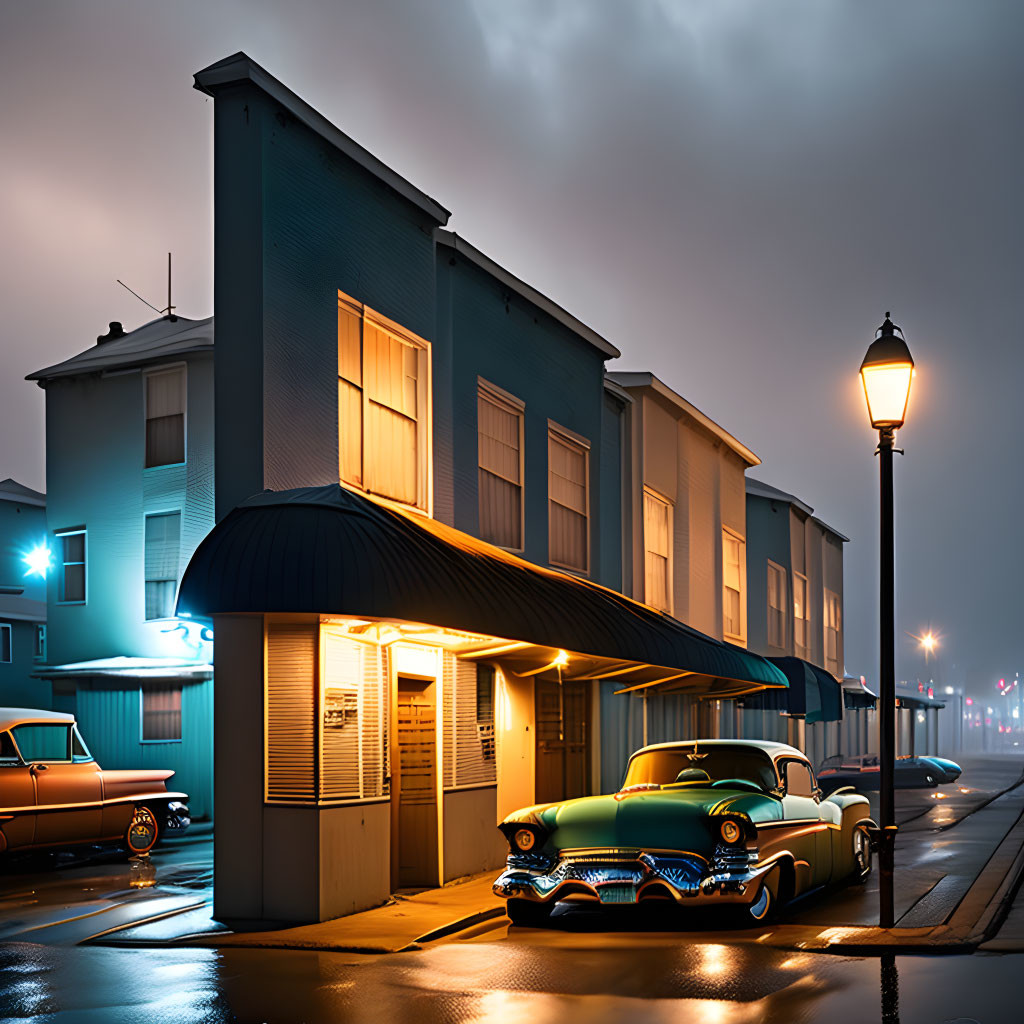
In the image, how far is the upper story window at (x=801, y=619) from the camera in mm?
38531

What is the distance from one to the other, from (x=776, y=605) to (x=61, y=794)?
2349 centimetres

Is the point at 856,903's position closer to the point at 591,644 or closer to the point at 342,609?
the point at 591,644

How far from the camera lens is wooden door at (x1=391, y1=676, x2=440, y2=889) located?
570 inches

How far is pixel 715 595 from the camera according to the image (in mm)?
29109

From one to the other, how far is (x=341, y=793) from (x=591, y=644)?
3.12m

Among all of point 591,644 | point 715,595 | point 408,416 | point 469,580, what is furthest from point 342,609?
point 715,595

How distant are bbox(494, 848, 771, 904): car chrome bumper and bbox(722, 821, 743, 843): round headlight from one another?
0.10 m

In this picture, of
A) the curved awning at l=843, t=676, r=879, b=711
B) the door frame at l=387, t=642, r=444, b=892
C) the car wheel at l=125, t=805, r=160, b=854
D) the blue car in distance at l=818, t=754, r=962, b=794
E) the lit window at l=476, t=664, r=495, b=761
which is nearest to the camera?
the door frame at l=387, t=642, r=444, b=892

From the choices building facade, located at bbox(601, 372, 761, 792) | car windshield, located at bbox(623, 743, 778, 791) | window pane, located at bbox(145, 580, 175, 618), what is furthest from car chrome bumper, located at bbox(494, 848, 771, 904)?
window pane, located at bbox(145, 580, 175, 618)

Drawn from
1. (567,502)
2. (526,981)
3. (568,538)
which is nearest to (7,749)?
(568,538)

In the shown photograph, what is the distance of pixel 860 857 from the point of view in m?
14.3

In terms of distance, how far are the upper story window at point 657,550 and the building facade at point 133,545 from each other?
781 cm

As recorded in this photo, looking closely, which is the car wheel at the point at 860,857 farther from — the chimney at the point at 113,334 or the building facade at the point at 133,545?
A: the chimney at the point at 113,334

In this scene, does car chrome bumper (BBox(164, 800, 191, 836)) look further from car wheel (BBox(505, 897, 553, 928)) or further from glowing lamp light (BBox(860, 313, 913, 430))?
glowing lamp light (BBox(860, 313, 913, 430))
